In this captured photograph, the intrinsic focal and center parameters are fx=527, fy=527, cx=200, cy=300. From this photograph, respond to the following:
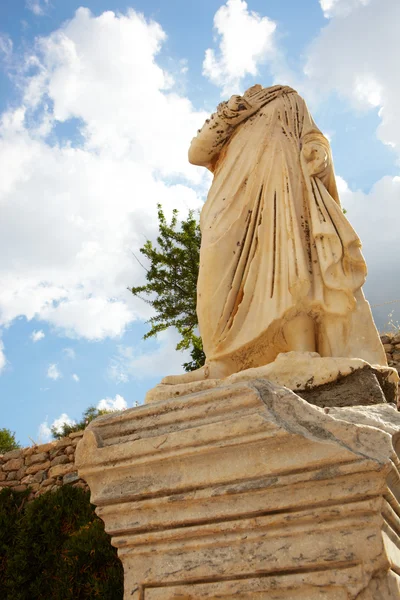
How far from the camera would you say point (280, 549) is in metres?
1.31

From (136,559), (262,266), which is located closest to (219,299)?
(262,266)

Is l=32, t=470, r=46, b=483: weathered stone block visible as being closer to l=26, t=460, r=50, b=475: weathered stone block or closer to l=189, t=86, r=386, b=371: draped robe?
l=26, t=460, r=50, b=475: weathered stone block

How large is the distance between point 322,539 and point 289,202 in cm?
165

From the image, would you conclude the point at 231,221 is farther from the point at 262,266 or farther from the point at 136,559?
the point at 136,559

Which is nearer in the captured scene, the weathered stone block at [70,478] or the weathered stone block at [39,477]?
the weathered stone block at [70,478]

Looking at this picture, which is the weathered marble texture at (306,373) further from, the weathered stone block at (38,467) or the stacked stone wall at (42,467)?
the weathered stone block at (38,467)

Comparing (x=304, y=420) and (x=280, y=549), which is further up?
(x=304, y=420)

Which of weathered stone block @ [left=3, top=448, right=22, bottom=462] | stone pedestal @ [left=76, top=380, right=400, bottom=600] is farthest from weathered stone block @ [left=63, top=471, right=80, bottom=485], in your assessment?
stone pedestal @ [left=76, top=380, right=400, bottom=600]

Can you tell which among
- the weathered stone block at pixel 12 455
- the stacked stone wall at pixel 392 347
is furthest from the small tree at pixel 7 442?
the stacked stone wall at pixel 392 347

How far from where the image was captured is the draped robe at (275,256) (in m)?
2.32

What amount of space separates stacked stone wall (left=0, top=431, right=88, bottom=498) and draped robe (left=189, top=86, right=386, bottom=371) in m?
6.22

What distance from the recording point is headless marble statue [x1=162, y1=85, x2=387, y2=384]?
7.62 feet

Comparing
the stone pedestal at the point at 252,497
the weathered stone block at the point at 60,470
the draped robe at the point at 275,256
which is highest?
the weathered stone block at the point at 60,470

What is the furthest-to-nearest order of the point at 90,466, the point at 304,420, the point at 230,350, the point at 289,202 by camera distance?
the point at 289,202, the point at 230,350, the point at 90,466, the point at 304,420
